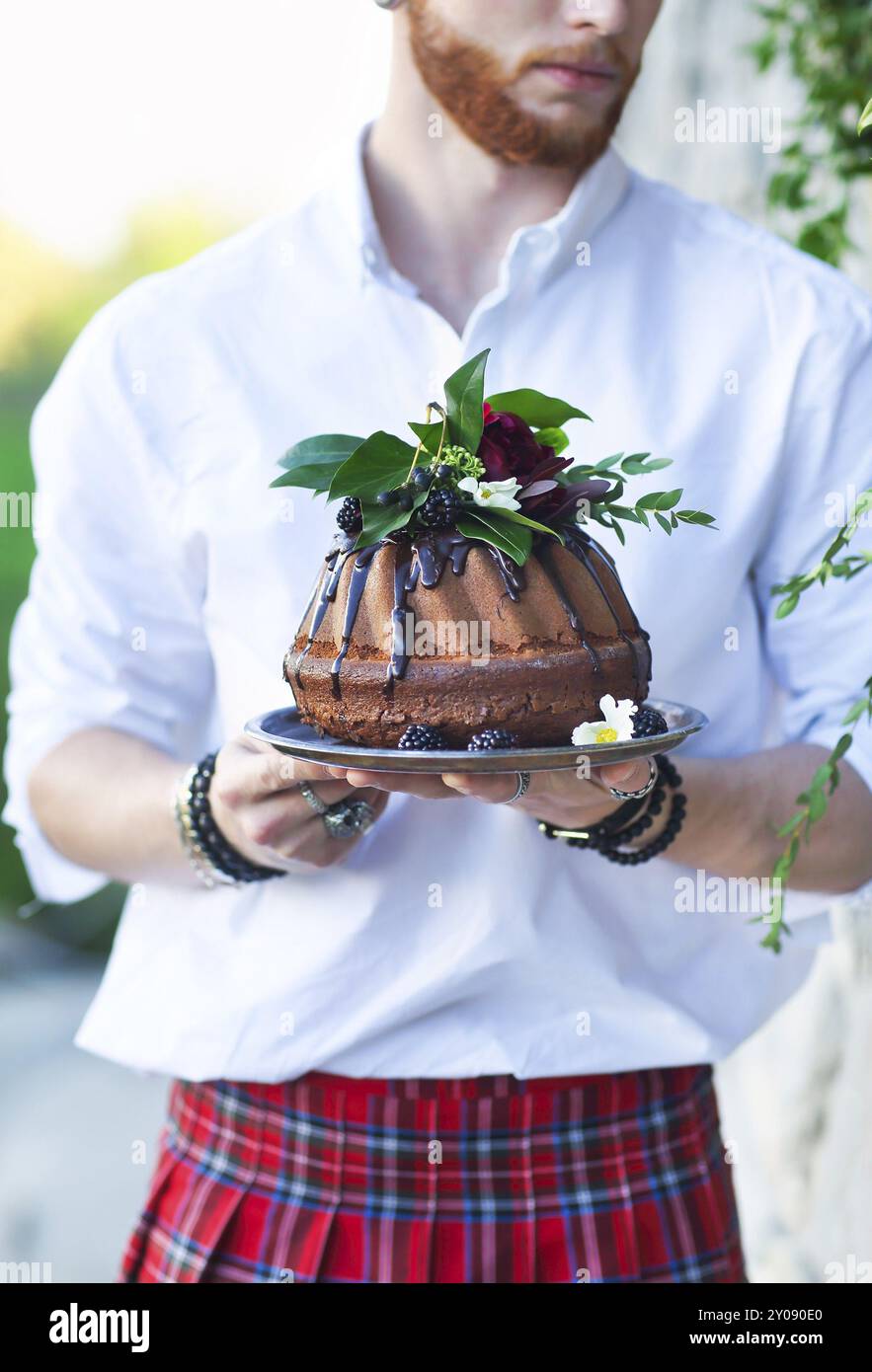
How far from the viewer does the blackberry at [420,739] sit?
1117mm

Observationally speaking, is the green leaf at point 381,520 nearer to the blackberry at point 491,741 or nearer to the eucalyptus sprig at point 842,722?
the blackberry at point 491,741

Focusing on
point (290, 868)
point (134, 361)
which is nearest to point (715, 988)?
point (290, 868)

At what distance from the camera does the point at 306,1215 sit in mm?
1505

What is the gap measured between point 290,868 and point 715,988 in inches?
19.3

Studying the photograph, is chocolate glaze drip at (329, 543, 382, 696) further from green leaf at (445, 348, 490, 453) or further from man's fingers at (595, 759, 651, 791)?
man's fingers at (595, 759, 651, 791)

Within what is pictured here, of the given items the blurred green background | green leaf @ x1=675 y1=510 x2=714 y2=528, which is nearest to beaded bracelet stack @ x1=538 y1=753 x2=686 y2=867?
green leaf @ x1=675 y1=510 x2=714 y2=528

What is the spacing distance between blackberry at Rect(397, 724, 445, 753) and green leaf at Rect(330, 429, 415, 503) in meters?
0.20

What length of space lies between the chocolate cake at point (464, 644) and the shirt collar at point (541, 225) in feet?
1.41

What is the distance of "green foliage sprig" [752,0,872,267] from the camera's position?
2.03 meters

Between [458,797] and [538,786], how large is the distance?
0.74 feet

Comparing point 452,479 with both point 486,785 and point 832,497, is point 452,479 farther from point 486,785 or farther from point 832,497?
point 832,497

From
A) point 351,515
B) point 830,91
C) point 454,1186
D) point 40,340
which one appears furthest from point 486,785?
point 40,340

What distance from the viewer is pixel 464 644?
1.20 m
